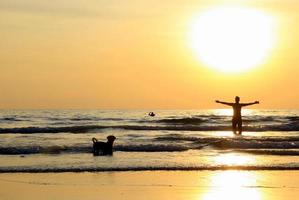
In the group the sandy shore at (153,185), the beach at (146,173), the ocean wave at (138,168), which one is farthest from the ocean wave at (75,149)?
the sandy shore at (153,185)

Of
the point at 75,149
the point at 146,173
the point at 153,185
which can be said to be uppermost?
the point at 75,149

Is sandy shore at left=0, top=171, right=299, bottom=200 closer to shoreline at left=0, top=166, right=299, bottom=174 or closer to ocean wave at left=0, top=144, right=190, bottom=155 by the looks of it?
shoreline at left=0, top=166, right=299, bottom=174

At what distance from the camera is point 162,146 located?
89.5 ft

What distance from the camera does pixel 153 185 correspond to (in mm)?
15578

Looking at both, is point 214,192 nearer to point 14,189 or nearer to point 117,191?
point 117,191

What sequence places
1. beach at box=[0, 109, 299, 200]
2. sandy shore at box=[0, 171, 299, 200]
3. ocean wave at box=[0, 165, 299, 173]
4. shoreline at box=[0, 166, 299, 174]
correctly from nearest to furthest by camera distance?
sandy shore at box=[0, 171, 299, 200] → beach at box=[0, 109, 299, 200] → shoreline at box=[0, 166, 299, 174] → ocean wave at box=[0, 165, 299, 173]

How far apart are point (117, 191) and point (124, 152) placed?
10.8 meters

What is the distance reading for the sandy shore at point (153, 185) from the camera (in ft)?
46.0

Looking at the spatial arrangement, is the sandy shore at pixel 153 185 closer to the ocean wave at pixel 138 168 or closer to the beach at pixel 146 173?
the beach at pixel 146 173

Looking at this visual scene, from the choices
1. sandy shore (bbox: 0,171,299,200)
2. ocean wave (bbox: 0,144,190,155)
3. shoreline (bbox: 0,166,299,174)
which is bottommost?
sandy shore (bbox: 0,171,299,200)

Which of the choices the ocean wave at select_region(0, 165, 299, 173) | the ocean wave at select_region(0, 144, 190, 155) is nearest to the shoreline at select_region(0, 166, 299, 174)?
the ocean wave at select_region(0, 165, 299, 173)

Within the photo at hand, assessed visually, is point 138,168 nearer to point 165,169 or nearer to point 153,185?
point 165,169

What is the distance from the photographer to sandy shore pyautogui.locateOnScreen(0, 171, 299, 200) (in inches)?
552

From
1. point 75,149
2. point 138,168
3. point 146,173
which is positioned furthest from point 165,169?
point 75,149
